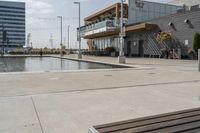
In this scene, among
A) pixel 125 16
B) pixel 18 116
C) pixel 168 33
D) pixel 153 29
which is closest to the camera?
pixel 18 116

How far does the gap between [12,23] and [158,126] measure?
9223cm

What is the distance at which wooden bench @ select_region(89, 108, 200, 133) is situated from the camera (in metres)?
2.83

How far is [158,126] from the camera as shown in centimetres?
292

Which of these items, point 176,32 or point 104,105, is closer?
point 104,105

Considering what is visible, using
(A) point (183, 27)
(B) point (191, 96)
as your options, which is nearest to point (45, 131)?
(B) point (191, 96)

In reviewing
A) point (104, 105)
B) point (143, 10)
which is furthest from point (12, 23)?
point (104, 105)

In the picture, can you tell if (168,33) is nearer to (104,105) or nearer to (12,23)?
(104,105)

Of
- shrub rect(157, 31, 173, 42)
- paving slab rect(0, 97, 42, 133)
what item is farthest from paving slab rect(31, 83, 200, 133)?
shrub rect(157, 31, 173, 42)

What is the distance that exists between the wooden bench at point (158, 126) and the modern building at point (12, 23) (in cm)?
8061

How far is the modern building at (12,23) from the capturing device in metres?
82.4

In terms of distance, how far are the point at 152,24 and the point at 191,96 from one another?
28978mm

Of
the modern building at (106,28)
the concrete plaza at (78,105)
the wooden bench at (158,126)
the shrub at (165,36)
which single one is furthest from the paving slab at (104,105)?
the modern building at (106,28)

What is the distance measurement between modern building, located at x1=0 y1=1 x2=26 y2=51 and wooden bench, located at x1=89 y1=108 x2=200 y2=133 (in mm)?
80605

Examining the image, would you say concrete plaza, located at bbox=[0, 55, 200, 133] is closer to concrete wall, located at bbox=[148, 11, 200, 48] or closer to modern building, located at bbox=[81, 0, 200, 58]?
concrete wall, located at bbox=[148, 11, 200, 48]
